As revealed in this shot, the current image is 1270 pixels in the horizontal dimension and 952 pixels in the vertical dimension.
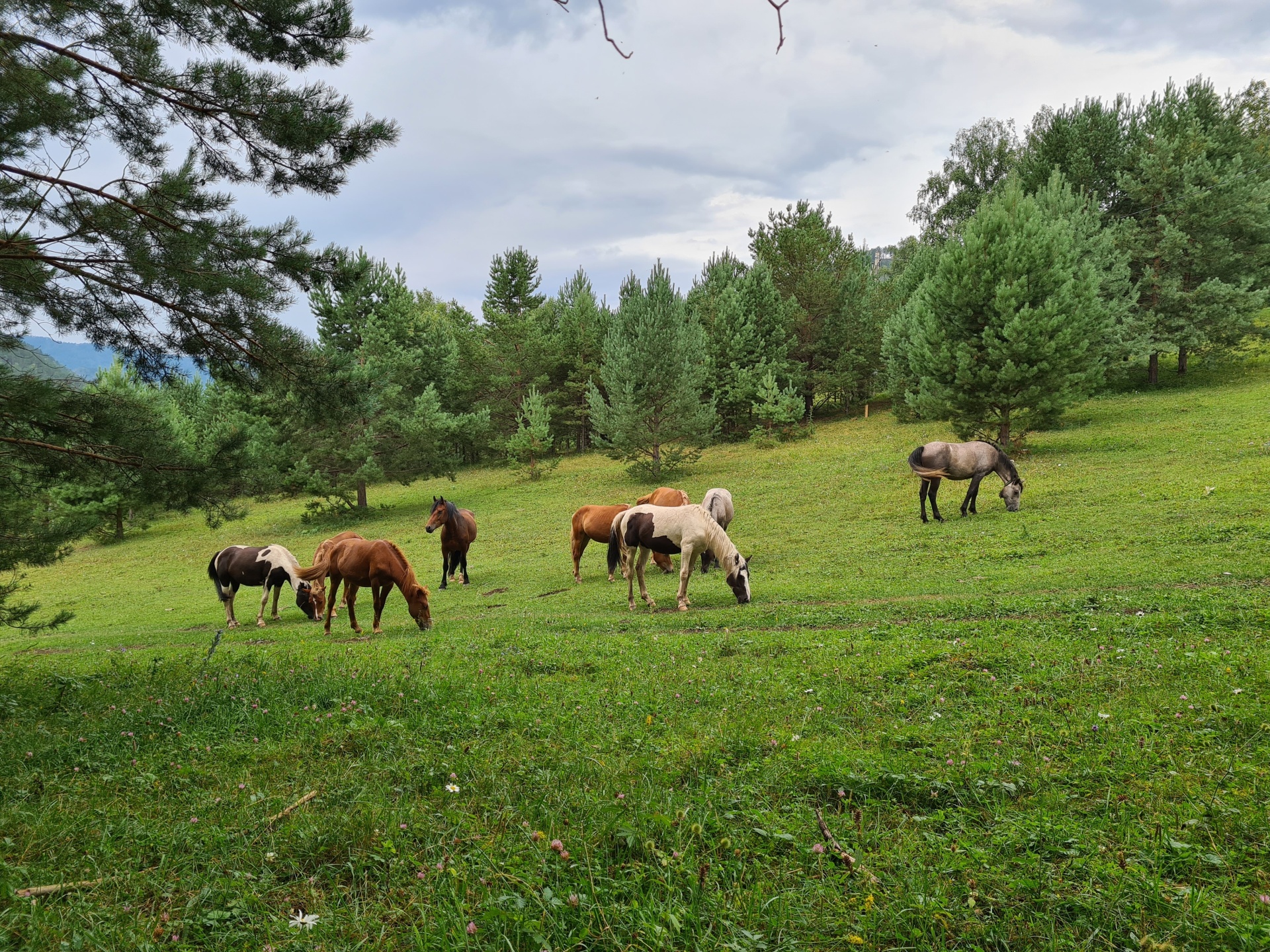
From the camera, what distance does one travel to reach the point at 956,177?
2168 inches

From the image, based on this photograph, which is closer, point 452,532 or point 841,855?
point 841,855

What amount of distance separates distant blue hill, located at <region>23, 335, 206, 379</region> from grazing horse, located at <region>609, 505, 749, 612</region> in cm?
790

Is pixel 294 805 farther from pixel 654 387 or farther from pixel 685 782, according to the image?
pixel 654 387

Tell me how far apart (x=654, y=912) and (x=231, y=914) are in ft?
5.99

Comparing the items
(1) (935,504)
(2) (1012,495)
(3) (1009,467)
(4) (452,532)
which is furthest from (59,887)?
(3) (1009,467)

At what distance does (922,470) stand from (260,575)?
17735 millimetres

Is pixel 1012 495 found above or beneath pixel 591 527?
above

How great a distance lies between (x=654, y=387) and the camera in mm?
32094

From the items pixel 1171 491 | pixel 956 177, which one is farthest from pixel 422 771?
pixel 956 177

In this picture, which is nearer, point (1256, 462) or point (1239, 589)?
point (1239, 589)

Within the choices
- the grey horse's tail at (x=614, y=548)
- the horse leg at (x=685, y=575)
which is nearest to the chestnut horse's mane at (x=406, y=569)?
the grey horse's tail at (x=614, y=548)

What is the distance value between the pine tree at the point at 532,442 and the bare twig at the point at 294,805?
112ft

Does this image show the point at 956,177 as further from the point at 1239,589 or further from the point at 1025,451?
the point at 1239,589

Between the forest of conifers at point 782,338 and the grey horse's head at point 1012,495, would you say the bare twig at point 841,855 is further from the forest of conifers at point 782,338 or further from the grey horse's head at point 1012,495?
the grey horse's head at point 1012,495
